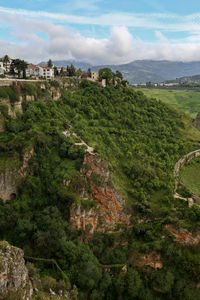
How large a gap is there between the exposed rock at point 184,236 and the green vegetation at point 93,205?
758mm

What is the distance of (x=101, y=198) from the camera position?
121ft

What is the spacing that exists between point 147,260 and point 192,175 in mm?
23920

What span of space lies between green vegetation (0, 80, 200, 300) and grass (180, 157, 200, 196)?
3312mm

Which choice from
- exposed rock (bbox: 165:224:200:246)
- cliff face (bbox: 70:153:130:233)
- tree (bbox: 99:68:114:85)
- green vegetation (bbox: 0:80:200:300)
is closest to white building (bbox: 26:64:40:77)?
green vegetation (bbox: 0:80:200:300)

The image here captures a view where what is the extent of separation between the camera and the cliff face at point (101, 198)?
36094 millimetres

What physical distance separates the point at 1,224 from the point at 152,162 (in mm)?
30990

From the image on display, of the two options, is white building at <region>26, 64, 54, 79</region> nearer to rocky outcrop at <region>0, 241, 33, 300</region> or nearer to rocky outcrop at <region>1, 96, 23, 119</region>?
rocky outcrop at <region>1, 96, 23, 119</region>

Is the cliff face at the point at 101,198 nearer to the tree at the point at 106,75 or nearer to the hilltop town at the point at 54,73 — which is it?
the hilltop town at the point at 54,73

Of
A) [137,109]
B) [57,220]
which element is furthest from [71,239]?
[137,109]

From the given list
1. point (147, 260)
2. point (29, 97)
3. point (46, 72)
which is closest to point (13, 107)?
point (29, 97)

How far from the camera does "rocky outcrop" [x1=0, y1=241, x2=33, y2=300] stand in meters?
16.7

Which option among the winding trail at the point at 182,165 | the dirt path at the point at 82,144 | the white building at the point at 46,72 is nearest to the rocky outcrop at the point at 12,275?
the dirt path at the point at 82,144

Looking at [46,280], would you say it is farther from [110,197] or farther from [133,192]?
[133,192]

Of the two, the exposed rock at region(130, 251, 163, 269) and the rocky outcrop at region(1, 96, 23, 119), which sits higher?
the rocky outcrop at region(1, 96, 23, 119)
